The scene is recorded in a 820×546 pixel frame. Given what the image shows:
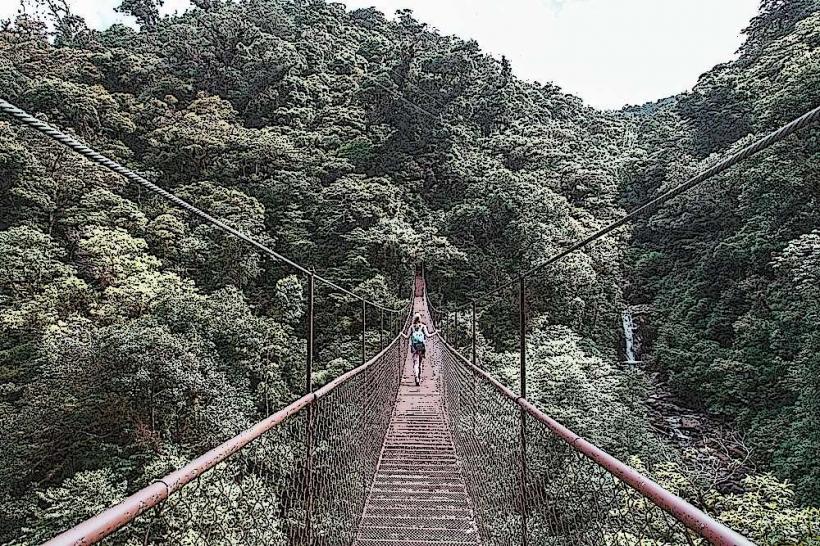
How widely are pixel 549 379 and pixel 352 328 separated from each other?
4067 mm

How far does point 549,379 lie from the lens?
21.9ft

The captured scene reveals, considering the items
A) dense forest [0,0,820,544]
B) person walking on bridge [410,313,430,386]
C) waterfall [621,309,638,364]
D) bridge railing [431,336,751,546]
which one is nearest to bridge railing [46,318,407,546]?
bridge railing [431,336,751,546]

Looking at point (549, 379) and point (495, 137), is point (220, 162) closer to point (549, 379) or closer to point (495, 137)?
point (495, 137)

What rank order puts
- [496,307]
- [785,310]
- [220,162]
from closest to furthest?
1. [785,310]
2. [496,307]
3. [220,162]

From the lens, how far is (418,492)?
239cm

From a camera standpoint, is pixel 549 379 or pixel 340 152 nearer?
pixel 549 379

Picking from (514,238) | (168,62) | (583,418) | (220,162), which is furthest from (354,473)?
(168,62)

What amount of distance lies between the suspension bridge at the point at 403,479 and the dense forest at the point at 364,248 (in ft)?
9.42

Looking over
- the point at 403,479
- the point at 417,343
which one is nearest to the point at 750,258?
the point at 417,343

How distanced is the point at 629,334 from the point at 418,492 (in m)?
9.73

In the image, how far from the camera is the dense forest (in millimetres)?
5973

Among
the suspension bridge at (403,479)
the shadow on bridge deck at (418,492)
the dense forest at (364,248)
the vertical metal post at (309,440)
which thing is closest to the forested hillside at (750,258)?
the dense forest at (364,248)

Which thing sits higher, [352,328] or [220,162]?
[220,162]

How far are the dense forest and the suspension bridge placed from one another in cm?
287
